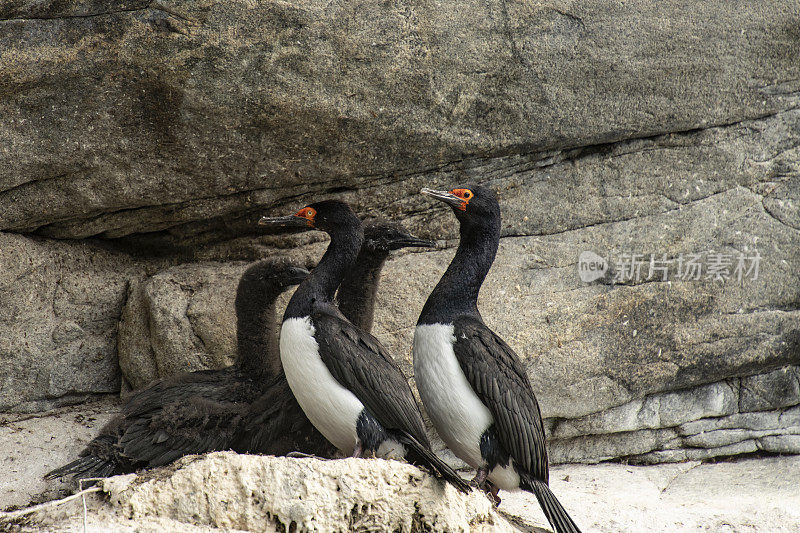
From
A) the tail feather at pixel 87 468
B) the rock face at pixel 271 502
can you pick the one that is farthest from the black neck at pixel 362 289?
the tail feather at pixel 87 468

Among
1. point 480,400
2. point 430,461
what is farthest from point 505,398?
point 430,461

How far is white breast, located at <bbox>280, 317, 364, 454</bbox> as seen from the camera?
4.52m

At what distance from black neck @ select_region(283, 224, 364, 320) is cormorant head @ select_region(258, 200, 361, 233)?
0.06ft

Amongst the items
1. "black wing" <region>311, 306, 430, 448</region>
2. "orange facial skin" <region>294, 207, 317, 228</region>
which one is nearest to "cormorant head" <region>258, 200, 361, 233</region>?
"orange facial skin" <region>294, 207, 317, 228</region>

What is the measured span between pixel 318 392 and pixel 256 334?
3.07ft

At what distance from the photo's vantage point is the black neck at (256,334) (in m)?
5.29

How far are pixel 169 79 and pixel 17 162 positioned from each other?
1109mm

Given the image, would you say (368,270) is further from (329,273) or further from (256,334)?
(256,334)

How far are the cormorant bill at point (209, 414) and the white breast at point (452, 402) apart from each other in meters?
0.75

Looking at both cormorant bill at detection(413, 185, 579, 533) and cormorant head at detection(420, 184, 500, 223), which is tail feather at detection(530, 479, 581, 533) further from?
cormorant head at detection(420, 184, 500, 223)

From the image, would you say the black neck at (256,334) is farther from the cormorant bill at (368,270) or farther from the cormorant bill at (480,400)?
the cormorant bill at (480,400)

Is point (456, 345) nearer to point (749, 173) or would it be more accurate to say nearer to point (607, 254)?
point (607, 254)

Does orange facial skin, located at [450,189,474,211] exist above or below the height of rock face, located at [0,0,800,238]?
below

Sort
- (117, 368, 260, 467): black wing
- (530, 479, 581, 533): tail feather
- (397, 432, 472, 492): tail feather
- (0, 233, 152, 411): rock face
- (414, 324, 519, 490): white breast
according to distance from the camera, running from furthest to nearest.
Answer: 1. (0, 233, 152, 411): rock face
2. (117, 368, 260, 467): black wing
3. (414, 324, 519, 490): white breast
4. (530, 479, 581, 533): tail feather
5. (397, 432, 472, 492): tail feather
